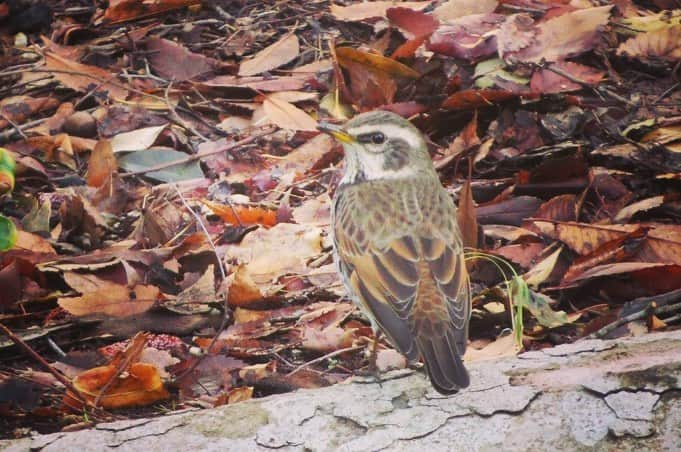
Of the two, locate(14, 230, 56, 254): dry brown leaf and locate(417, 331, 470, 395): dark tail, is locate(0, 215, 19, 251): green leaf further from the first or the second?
locate(417, 331, 470, 395): dark tail

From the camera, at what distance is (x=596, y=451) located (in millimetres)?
3568

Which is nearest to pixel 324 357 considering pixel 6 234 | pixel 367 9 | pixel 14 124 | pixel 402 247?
pixel 402 247

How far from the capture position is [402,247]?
4.75m

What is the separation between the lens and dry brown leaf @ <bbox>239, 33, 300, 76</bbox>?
8.17 meters

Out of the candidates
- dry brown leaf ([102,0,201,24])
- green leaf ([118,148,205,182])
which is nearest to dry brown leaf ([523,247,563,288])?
green leaf ([118,148,205,182])

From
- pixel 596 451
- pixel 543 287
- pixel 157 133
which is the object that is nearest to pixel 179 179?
pixel 157 133

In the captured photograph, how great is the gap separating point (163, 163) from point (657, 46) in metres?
3.91

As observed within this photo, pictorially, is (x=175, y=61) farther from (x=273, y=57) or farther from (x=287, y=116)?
(x=287, y=116)

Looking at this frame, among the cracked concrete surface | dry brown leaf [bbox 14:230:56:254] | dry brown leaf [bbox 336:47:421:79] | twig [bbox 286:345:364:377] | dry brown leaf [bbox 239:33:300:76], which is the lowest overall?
twig [bbox 286:345:364:377]

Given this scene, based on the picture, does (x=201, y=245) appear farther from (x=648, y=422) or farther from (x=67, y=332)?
(x=648, y=422)

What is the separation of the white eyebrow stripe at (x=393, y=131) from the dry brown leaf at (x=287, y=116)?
1.91 metres

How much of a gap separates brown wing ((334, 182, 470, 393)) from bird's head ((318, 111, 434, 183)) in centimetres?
44

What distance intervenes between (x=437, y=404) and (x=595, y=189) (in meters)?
2.83

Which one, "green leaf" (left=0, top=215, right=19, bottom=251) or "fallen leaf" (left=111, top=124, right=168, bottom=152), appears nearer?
"green leaf" (left=0, top=215, right=19, bottom=251)
